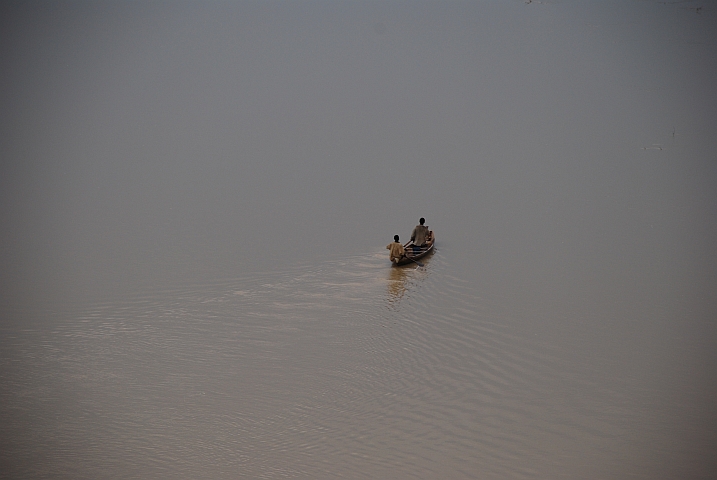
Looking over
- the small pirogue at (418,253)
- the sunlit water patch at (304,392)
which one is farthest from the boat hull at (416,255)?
the sunlit water patch at (304,392)

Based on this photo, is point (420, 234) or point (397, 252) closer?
point (397, 252)

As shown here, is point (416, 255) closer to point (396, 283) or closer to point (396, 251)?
point (396, 251)

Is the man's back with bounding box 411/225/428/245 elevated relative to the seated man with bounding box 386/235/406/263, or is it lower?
elevated

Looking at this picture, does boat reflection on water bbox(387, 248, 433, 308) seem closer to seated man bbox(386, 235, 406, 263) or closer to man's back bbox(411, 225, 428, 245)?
seated man bbox(386, 235, 406, 263)

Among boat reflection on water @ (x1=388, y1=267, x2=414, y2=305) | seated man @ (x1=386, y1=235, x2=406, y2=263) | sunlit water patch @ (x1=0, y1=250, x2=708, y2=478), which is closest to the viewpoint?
sunlit water patch @ (x1=0, y1=250, x2=708, y2=478)

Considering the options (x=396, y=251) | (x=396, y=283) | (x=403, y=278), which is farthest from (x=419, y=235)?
(x=396, y=283)

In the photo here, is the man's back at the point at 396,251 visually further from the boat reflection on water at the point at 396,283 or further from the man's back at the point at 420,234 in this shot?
the man's back at the point at 420,234

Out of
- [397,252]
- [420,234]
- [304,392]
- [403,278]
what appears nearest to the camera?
[304,392]

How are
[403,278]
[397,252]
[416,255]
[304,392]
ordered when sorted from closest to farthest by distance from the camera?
1. [304,392]
2. [403,278]
3. [397,252]
4. [416,255]

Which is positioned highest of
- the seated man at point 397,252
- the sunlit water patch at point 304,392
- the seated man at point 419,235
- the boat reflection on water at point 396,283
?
the seated man at point 419,235

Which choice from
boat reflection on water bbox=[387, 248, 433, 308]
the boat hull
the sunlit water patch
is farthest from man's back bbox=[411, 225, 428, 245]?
the sunlit water patch

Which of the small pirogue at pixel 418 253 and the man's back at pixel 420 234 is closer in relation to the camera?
the small pirogue at pixel 418 253

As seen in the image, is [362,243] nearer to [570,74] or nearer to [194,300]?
[194,300]

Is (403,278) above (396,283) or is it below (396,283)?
above
